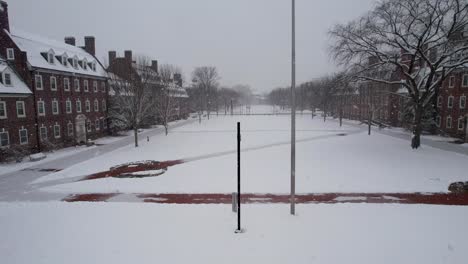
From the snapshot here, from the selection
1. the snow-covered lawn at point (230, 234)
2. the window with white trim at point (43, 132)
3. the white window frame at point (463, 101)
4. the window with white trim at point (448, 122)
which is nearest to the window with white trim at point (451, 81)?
the white window frame at point (463, 101)

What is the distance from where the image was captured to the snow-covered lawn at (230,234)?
7789mm

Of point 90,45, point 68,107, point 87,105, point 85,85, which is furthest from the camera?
point 90,45

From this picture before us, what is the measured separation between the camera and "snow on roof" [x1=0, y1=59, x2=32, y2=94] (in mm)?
22316

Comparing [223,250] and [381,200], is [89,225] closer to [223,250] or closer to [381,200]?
[223,250]

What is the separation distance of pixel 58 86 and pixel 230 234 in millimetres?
28596

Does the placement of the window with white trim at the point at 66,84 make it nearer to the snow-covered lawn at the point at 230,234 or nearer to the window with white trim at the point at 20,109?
the window with white trim at the point at 20,109

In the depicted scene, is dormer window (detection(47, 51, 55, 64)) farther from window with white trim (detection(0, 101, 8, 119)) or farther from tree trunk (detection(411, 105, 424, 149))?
tree trunk (detection(411, 105, 424, 149))

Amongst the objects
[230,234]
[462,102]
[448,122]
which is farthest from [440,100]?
[230,234]

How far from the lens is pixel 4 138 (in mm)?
22125

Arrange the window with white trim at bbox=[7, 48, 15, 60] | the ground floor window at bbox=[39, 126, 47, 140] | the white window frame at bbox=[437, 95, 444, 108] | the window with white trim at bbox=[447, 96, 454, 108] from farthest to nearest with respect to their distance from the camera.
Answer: the white window frame at bbox=[437, 95, 444, 108]
the window with white trim at bbox=[447, 96, 454, 108]
the ground floor window at bbox=[39, 126, 47, 140]
the window with white trim at bbox=[7, 48, 15, 60]

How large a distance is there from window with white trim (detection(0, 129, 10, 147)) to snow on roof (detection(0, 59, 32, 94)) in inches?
132

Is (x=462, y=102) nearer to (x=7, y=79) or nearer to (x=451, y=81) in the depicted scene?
(x=451, y=81)

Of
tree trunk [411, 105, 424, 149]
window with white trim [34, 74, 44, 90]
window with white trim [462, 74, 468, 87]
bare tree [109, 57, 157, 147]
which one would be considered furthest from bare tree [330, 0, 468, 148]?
window with white trim [34, 74, 44, 90]

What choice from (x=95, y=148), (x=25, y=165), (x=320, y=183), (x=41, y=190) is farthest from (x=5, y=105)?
(x=320, y=183)
